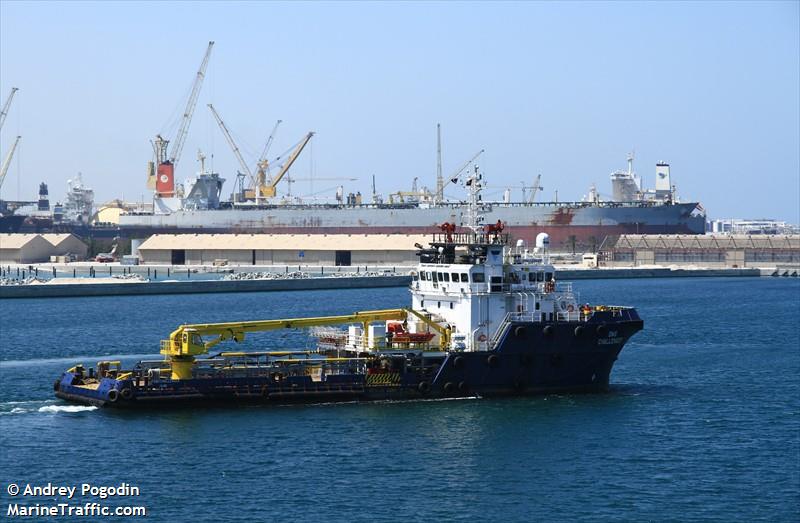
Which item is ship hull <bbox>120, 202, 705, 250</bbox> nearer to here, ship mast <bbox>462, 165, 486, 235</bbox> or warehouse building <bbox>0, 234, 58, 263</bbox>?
warehouse building <bbox>0, 234, 58, 263</bbox>

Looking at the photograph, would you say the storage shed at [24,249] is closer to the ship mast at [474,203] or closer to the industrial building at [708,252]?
the industrial building at [708,252]

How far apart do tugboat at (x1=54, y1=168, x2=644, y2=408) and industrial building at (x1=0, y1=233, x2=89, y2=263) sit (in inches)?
4406

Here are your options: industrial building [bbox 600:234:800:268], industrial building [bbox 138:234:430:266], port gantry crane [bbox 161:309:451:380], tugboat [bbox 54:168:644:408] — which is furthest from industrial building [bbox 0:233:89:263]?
port gantry crane [bbox 161:309:451:380]

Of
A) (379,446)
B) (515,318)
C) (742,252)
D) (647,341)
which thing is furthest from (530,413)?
(742,252)

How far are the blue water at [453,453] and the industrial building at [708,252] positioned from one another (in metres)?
91.4

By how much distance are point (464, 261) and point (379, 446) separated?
1034 cm

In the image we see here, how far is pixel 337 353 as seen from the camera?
147 ft

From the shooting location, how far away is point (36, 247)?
503ft

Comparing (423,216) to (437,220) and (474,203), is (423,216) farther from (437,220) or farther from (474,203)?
(474,203)

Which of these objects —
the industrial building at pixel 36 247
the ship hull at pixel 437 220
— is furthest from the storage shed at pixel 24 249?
the ship hull at pixel 437 220

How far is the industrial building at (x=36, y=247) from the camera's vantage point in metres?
151

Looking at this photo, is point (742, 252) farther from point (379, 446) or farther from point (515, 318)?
point (379, 446)

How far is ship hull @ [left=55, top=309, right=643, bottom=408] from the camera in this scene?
40500 mm

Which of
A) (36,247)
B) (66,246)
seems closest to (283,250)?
(36,247)
